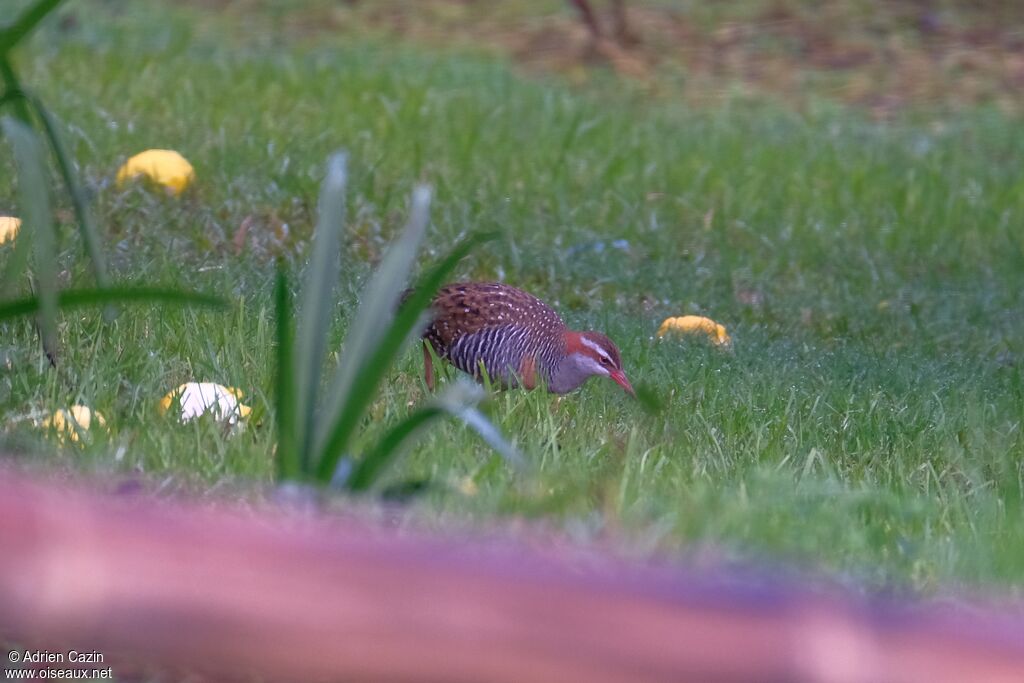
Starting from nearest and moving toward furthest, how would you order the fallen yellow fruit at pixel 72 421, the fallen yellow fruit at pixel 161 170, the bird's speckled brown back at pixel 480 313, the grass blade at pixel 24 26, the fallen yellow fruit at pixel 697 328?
A: 1. the grass blade at pixel 24 26
2. the fallen yellow fruit at pixel 72 421
3. the bird's speckled brown back at pixel 480 313
4. the fallen yellow fruit at pixel 697 328
5. the fallen yellow fruit at pixel 161 170

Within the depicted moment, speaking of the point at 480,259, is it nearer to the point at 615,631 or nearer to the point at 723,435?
the point at 723,435

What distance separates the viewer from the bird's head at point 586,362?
5.16m

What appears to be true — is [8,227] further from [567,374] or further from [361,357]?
[361,357]

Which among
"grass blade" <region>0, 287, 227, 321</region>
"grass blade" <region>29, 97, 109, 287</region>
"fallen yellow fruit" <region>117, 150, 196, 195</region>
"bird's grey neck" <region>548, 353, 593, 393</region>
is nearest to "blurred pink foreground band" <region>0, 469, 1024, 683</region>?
"grass blade" <region>0, 287, 227, 321</region>

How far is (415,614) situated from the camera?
1471 millimetres

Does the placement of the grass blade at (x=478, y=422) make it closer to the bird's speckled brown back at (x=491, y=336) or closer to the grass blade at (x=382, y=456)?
the grass blade at (x=382, y=456)

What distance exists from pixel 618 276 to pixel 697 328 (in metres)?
1.05

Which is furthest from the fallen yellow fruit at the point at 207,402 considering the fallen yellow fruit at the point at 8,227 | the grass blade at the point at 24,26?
the fallen yellow fruit at the point at 8,227

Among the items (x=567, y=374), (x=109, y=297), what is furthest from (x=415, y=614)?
(x=567, y=374)

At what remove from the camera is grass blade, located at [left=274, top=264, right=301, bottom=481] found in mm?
2922

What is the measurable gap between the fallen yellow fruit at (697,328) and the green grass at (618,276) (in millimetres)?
90

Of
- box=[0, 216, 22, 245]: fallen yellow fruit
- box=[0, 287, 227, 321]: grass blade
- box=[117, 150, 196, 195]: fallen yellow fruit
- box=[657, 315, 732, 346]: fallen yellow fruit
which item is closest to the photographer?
box=[0, 287, 227, 321]: grass blade

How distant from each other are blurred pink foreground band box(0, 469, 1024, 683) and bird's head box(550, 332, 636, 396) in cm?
363

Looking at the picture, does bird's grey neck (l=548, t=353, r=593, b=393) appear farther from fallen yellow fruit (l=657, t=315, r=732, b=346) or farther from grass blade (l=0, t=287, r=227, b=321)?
grass blade (l=0, t=287, r=227, b=321)
